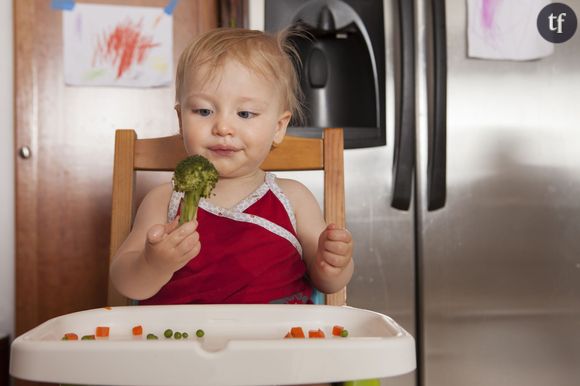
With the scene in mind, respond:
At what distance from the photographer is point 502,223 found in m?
1.89

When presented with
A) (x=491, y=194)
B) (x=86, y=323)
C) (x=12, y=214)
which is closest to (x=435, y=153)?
(x=491, y=194)

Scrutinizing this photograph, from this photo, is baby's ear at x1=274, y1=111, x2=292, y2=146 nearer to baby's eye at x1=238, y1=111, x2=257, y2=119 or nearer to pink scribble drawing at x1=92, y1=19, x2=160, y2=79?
baby's eye at x1=238, y1=111, x2=257, y2=119

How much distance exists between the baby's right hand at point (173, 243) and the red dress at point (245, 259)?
0.69ft

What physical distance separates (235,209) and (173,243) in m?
0.33

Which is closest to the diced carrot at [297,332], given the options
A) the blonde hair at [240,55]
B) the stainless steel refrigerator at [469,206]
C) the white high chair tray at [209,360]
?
the white high chair tray at [209,360]

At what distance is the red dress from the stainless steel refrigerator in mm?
688

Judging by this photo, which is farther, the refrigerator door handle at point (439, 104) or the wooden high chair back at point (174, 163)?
the refrigerator door handle at point (439, 104)

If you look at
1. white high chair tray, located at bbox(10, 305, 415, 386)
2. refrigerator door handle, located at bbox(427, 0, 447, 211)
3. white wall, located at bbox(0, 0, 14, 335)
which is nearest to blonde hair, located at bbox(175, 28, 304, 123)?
white high chair tray, located at bbox(10, 305, 415, 386)

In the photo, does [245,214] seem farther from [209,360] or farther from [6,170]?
[6,170]

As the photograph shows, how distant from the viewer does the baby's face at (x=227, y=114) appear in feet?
3.37

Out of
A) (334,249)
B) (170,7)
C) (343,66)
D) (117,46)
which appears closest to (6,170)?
(117,46)

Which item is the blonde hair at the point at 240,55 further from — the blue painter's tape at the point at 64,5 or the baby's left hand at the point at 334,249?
the blue painter's tape at the point at 64,5

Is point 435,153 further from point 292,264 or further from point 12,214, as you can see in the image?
point 12,214

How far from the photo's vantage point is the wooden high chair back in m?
1.18
